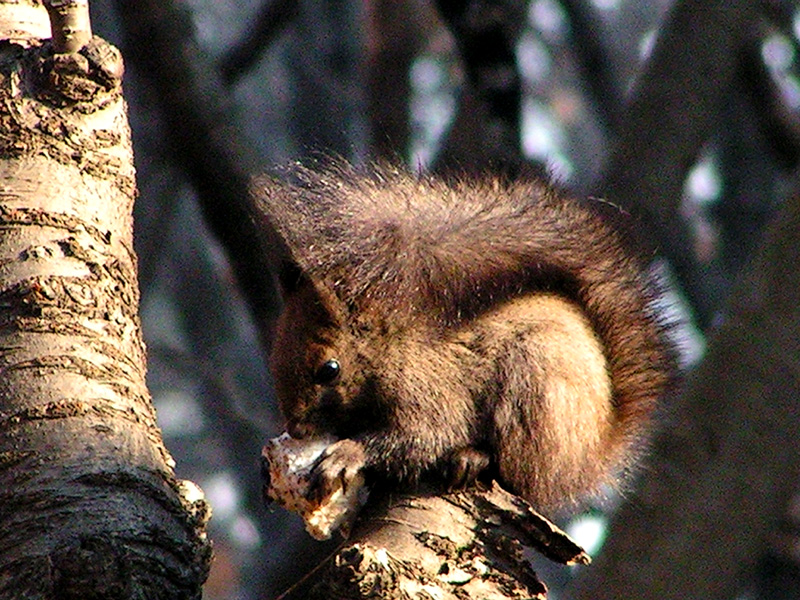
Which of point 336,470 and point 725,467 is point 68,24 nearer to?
point 336,470

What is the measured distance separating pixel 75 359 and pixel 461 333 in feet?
2.43

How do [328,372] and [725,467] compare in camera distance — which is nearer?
[328,372]

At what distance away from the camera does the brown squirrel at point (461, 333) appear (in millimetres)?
2426

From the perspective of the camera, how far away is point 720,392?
142 inches

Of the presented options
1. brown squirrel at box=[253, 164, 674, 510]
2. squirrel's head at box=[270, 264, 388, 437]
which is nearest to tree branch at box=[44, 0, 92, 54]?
brown squirrel at box=[253, 164, 674, 510]

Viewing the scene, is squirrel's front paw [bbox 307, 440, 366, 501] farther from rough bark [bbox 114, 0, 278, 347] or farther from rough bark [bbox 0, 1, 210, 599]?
rough bark [bbox 114, 0, 278, 347]

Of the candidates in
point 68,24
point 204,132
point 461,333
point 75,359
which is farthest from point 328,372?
point 204,132

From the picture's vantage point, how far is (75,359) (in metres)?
2.10

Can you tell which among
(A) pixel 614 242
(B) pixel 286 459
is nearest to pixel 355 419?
(B) pixel 286 459

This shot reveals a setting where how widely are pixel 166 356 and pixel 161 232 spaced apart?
90 centimetres

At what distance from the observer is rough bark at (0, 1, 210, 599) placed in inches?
72.9

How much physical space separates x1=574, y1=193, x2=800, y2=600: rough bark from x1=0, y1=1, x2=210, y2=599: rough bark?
166cm

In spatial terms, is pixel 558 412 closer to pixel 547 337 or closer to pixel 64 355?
pixel 547 337

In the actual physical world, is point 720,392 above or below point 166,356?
below
